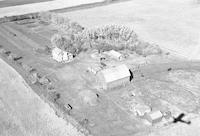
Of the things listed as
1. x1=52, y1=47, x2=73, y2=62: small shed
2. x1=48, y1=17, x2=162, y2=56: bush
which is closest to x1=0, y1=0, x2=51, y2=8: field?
x1=48, y1=17, x2=162, y2=56: bush

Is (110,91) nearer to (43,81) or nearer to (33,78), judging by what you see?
(43,81)

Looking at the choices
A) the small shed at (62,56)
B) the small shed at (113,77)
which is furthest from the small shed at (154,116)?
the small shed at (62,56)

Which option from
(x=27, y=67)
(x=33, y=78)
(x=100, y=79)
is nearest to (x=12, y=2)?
(x=27, y=67)

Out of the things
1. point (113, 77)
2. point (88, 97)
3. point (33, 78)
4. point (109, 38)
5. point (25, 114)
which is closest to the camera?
point (25, 114)

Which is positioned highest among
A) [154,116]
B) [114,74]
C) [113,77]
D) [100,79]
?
[114,74]

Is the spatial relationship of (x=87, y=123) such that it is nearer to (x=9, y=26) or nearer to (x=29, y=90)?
(x=29, y=90)

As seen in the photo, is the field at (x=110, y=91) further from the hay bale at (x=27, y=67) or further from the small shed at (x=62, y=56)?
the small shed at (x=62, y=56)

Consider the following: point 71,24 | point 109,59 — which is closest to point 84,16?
point 71,24
